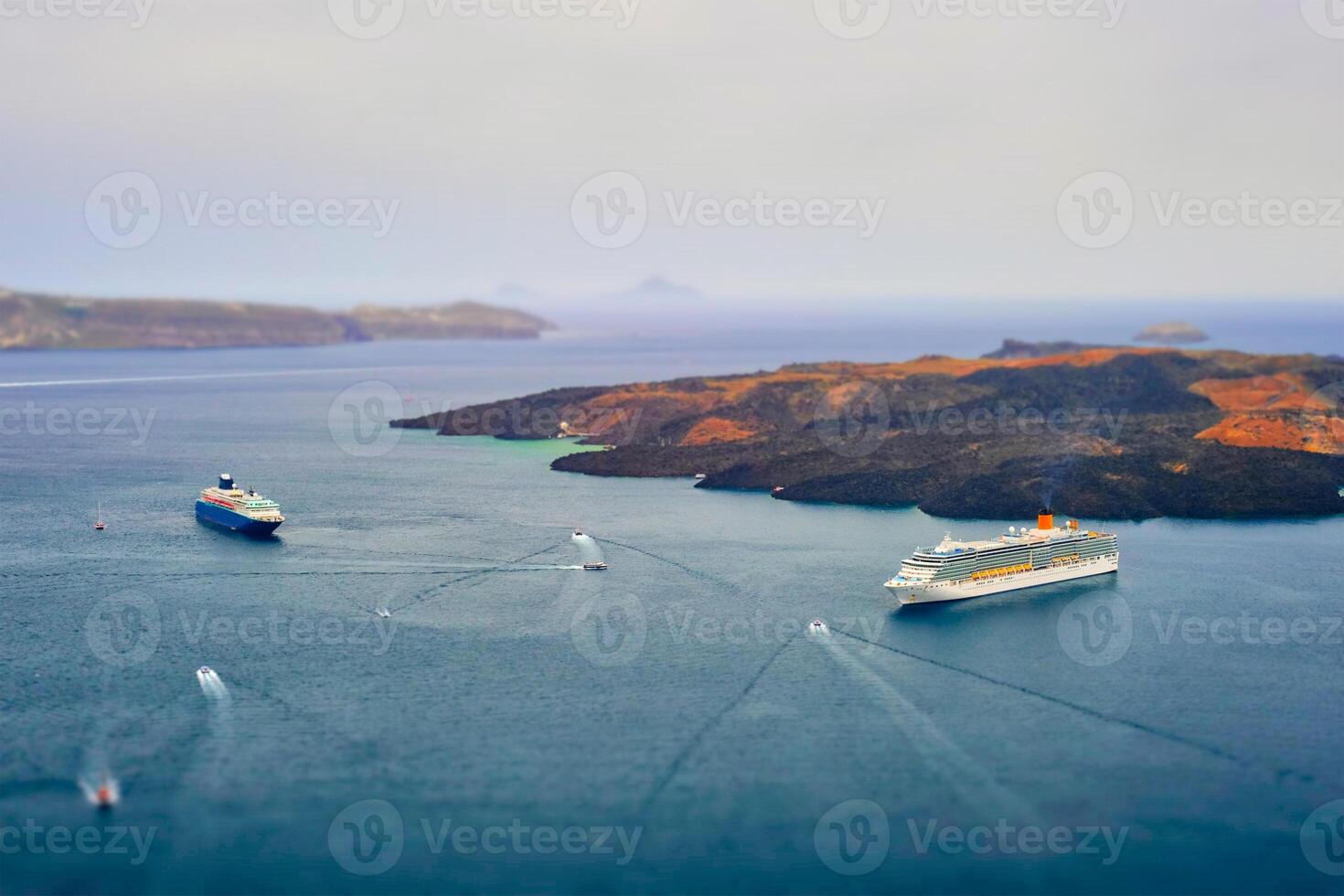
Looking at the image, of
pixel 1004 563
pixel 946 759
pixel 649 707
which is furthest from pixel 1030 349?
pixel 946 759

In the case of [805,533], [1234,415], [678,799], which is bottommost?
[678,799]

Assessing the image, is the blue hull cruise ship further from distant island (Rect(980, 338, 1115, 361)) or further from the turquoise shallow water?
distant island (Rect(980, 338, 1115, 361))

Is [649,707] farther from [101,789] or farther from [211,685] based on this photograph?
[101,789]

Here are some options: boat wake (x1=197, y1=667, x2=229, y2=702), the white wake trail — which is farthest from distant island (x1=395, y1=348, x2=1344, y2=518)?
boat wake (x1=197, y1=667, x2=229, y2=702)

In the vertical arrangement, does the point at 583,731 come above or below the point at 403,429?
below

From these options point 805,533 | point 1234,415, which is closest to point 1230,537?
point 805,533

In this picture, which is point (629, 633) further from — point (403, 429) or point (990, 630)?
point (403, 429)
